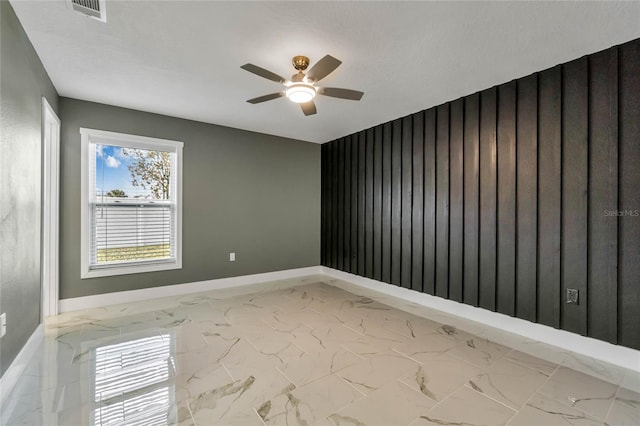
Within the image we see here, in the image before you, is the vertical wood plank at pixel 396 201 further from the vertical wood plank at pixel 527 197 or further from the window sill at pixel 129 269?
the window sill at pixel 129 269

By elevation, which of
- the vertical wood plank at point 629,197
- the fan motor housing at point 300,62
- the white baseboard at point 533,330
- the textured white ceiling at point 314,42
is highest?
the textured white ceiling at point 314,42

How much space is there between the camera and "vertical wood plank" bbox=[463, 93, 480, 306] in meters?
3.24

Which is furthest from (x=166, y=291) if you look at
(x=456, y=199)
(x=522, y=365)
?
(x=522, y=365)

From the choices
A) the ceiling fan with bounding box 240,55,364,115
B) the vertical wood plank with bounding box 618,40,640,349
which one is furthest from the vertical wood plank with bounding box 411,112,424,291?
the vertical wood plank with bounding box 618,40,640,349

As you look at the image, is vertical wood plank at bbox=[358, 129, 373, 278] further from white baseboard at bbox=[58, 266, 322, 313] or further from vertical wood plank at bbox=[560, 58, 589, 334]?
vertical wood plank at bbox=[560, 58, 589, 334]

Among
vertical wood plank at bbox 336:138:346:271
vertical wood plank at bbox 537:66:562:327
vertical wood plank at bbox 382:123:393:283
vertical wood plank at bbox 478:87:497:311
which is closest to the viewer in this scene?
vertical wood plank at bbox 537:66:562:327

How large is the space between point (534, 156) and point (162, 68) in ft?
11.9

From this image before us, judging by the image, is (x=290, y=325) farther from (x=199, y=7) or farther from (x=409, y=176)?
(x=199, y=7)

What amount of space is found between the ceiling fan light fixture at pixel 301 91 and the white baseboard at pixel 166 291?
3.13 meters

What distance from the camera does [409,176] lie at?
157 inches

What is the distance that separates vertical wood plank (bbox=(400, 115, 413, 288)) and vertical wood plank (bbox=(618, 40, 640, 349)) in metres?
2.03

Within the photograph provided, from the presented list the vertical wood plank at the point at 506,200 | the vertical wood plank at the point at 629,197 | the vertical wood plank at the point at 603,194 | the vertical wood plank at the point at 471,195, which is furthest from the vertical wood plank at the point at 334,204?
the vertical wood plank at the point at 629,197

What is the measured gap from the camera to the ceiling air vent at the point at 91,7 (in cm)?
188

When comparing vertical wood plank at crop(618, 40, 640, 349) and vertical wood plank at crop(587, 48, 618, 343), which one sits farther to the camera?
vertical wood plank at crop(587, 48, 618, 343)
